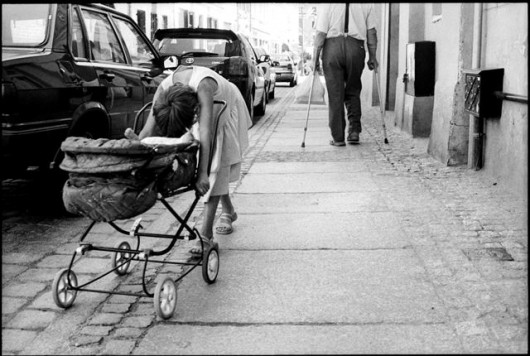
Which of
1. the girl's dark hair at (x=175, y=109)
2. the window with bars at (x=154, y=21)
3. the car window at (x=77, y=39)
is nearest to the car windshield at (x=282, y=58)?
the window with bars at (x=154, y=21)

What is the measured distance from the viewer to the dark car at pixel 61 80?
5.15 m

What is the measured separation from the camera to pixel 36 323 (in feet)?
12.3

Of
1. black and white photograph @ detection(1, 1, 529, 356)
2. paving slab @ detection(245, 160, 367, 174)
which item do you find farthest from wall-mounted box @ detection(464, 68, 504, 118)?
paving slab @ detection(245, 160, 367, 174)

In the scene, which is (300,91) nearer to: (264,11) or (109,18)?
(109,18)

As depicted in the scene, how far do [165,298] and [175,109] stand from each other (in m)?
1.02

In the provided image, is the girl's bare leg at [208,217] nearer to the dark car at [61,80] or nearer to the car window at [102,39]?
the dark car at [61,80]

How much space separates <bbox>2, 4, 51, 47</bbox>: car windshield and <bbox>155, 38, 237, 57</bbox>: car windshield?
6795 mm

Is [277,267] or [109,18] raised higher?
[109,18]

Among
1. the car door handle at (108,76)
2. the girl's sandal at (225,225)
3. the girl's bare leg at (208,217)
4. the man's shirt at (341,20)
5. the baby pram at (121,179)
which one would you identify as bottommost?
the girl's sandal at (225,225)

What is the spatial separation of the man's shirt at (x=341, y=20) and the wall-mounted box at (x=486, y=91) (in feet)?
9.66

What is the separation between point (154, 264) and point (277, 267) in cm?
83

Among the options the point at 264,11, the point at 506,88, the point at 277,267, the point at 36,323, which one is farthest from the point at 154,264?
the point at 264,11

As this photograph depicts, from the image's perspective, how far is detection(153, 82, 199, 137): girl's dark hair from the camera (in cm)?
399

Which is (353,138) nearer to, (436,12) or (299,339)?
(436,12)
